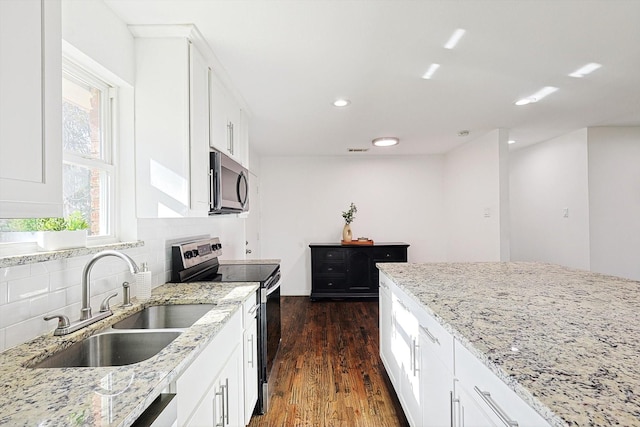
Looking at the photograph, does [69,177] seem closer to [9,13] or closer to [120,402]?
[9,13]

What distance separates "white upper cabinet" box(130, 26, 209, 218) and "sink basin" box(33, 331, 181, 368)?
0.66 meters

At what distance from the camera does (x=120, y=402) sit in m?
0.75

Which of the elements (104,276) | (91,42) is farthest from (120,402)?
(91,42)

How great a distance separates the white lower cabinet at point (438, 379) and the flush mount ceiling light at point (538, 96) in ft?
6.38

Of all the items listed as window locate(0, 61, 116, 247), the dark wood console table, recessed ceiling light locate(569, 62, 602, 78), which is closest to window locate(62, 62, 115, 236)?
window locate(0, 61, 116, 247)

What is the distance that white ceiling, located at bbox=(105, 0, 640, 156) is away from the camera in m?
1.61

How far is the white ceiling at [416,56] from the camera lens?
1.61 meters

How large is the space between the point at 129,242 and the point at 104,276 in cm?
24

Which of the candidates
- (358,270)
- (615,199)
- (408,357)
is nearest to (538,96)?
(615,199)

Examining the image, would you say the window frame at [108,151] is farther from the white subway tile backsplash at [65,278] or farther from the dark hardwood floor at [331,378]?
the dark hardwood floor at [331,378]

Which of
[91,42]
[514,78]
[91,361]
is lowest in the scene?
[91,361]

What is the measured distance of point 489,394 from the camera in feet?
3.23

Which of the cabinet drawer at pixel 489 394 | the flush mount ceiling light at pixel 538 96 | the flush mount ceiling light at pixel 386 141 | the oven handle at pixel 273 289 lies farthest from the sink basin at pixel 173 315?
the flush mount ceiling light at pixel 386 141

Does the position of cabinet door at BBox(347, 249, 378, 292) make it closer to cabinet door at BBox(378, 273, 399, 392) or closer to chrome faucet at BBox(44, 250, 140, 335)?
cabinet door at BBox(378, 273, 399, 392)
